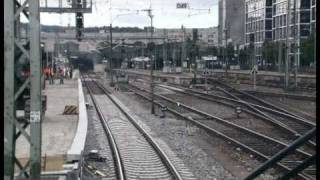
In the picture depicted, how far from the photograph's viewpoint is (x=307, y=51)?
278 feet

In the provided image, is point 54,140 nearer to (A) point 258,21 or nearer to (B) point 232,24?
(A) point 258,21

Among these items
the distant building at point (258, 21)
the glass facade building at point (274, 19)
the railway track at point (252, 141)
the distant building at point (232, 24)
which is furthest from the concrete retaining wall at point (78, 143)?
the distant building at point (232, 24)

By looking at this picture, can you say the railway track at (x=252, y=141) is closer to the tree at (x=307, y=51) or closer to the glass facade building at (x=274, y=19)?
the glass facade building at (x=274, y=19)

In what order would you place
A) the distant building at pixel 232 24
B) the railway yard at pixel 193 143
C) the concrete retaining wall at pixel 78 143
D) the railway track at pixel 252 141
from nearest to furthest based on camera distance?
the concrete retaining wall at pixel 78 143
the railway yard at pixel 193 143
the railway track at pixel 252 141
the distant building at pixel 232 24

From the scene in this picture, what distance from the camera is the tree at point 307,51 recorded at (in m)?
77.9

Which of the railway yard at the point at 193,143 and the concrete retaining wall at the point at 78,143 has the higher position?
the concrete retaining wall at the point at 78,143

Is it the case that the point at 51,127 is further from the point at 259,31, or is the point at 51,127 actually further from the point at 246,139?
the point at 259,31

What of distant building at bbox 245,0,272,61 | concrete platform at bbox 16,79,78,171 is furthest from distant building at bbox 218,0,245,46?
concrete platform at bbox 16,79,78,171

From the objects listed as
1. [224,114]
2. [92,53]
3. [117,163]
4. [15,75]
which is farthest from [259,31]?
[15,75]

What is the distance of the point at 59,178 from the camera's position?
908 centimetres

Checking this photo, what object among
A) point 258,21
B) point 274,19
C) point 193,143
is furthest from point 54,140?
point 258,21

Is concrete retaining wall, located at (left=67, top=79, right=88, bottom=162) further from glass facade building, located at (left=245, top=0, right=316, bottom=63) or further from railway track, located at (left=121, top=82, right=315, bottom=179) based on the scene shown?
glass facade building, located at (left=245, top=0, right=316, bottom=63)

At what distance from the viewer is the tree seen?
77.9m

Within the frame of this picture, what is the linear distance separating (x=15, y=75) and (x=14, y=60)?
0.71 ft
